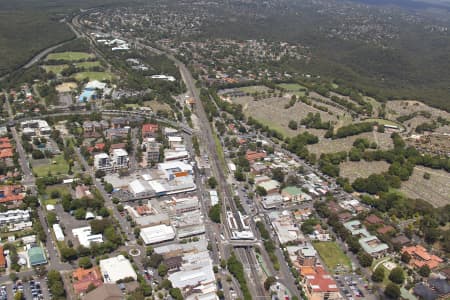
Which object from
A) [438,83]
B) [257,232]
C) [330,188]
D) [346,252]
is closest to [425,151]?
[330,188]

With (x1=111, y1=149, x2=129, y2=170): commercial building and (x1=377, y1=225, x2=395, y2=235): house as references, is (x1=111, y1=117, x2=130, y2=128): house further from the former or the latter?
(x1=377, y1=225, x2=395, y2=235): house

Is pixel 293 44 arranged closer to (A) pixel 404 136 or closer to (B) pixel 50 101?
(A) pixel 404 136

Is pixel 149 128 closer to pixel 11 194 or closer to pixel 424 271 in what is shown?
pixel 11 194

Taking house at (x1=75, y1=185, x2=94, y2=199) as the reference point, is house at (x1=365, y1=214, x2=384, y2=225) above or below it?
above

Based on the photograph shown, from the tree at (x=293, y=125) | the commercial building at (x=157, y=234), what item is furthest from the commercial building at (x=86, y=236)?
the tree at (x=293, y=125)

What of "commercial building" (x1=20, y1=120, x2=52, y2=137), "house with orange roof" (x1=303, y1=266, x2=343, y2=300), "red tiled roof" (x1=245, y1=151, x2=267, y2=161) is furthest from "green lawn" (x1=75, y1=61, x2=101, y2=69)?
"house with orange roof" (x1=303, y1=266, x2=343, y2=300)

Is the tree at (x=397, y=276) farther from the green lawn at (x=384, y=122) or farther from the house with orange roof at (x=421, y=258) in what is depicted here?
the green lawn at (x=384, y=122)

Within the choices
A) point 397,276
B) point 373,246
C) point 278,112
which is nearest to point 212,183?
point 373,246
